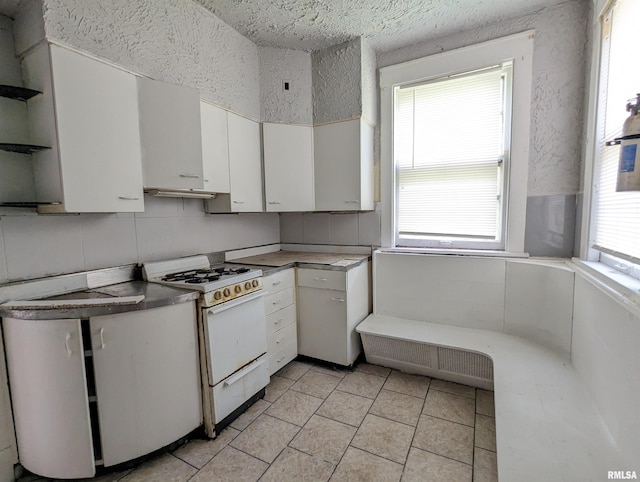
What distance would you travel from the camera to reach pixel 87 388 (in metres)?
1.43

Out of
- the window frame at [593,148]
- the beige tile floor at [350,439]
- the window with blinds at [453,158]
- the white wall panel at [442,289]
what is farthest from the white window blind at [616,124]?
the beige tile floor at [350,439]

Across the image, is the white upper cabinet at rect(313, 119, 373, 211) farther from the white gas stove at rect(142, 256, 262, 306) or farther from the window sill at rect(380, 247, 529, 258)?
the white gas stove at rect(142, 256, 262, 306)

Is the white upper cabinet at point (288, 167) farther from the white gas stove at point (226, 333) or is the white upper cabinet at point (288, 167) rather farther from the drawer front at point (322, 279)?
the white gas stove at point (226, 333)

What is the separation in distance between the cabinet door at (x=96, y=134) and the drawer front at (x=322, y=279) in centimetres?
132

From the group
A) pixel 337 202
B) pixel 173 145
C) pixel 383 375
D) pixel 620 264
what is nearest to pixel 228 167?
pixel 173 145

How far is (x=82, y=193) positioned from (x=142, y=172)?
35cm

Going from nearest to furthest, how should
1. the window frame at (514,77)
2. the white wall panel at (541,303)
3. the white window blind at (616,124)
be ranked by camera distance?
the white window blind at (616,124)
the white wall panel at (541,303)
the window frame at (514,77)

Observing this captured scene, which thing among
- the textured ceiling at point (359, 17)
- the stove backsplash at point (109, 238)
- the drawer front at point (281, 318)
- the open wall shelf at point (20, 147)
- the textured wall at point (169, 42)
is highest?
the textured ceiling at point (359, 17)

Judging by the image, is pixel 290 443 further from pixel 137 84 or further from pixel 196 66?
pixel 196 66

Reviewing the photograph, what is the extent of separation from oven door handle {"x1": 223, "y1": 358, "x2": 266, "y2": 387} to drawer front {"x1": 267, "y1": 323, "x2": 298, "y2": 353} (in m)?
0.20

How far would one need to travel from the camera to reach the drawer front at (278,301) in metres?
2.29

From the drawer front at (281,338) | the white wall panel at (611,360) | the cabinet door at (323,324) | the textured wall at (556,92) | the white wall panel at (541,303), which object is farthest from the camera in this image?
the cabinet door at (323,324)

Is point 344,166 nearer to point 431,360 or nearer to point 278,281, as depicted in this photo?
point 278,281

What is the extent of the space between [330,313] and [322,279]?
288mm
